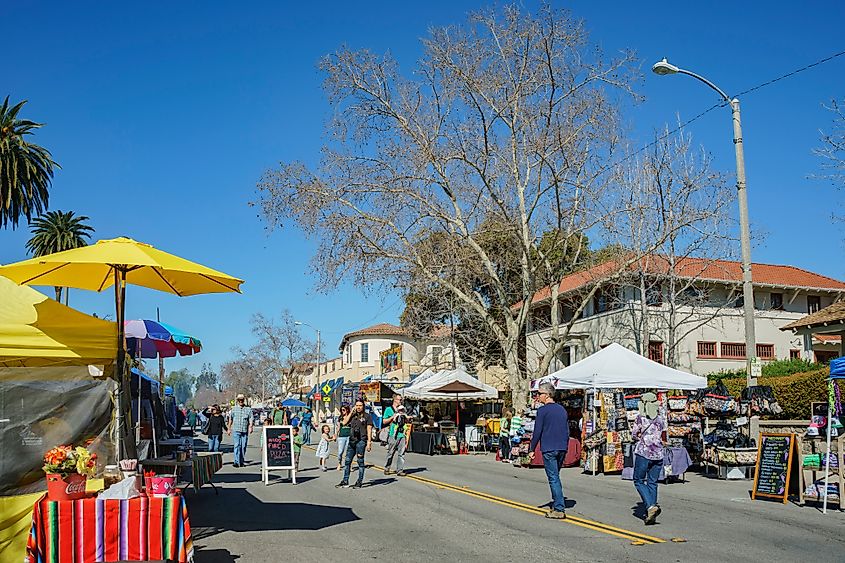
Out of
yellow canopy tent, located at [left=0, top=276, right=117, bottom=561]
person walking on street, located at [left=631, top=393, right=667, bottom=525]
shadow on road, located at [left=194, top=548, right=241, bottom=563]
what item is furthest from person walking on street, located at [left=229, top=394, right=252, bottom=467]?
person walking on street, located at [left=631, top=393, right=667, bottom=525]

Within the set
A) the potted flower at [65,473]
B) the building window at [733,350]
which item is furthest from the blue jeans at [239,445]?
the building window at [733,350]

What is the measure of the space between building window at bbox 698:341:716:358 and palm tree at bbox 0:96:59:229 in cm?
3422

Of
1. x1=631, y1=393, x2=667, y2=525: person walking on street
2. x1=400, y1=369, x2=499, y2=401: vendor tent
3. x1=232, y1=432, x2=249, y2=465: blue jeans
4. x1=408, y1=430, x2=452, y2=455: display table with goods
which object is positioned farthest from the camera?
x1=400, y1=369, x2=499, y2=401: vendor tent

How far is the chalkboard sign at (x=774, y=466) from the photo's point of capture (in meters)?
13.4

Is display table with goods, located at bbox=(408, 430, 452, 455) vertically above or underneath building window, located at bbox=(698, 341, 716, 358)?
underneath

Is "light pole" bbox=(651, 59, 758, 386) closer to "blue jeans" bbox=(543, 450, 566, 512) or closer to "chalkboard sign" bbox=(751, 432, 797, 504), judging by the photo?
"chalkboard sign" bbox=(751, 432, 797, 504)

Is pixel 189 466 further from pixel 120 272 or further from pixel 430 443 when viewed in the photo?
Answer: pixel 430 443

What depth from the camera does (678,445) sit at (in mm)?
17750

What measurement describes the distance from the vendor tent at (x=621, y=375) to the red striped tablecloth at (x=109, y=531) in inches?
529

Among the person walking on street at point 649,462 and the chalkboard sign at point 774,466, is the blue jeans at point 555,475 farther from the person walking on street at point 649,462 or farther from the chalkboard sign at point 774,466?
the chalkboard sign at point 774,466

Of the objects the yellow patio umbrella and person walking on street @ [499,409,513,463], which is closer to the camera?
the yellow patio umbrella

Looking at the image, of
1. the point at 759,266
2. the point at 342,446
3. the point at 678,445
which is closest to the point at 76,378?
the point at 342,446

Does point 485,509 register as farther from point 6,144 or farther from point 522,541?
point 6,144

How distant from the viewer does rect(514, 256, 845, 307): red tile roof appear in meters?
37.6
